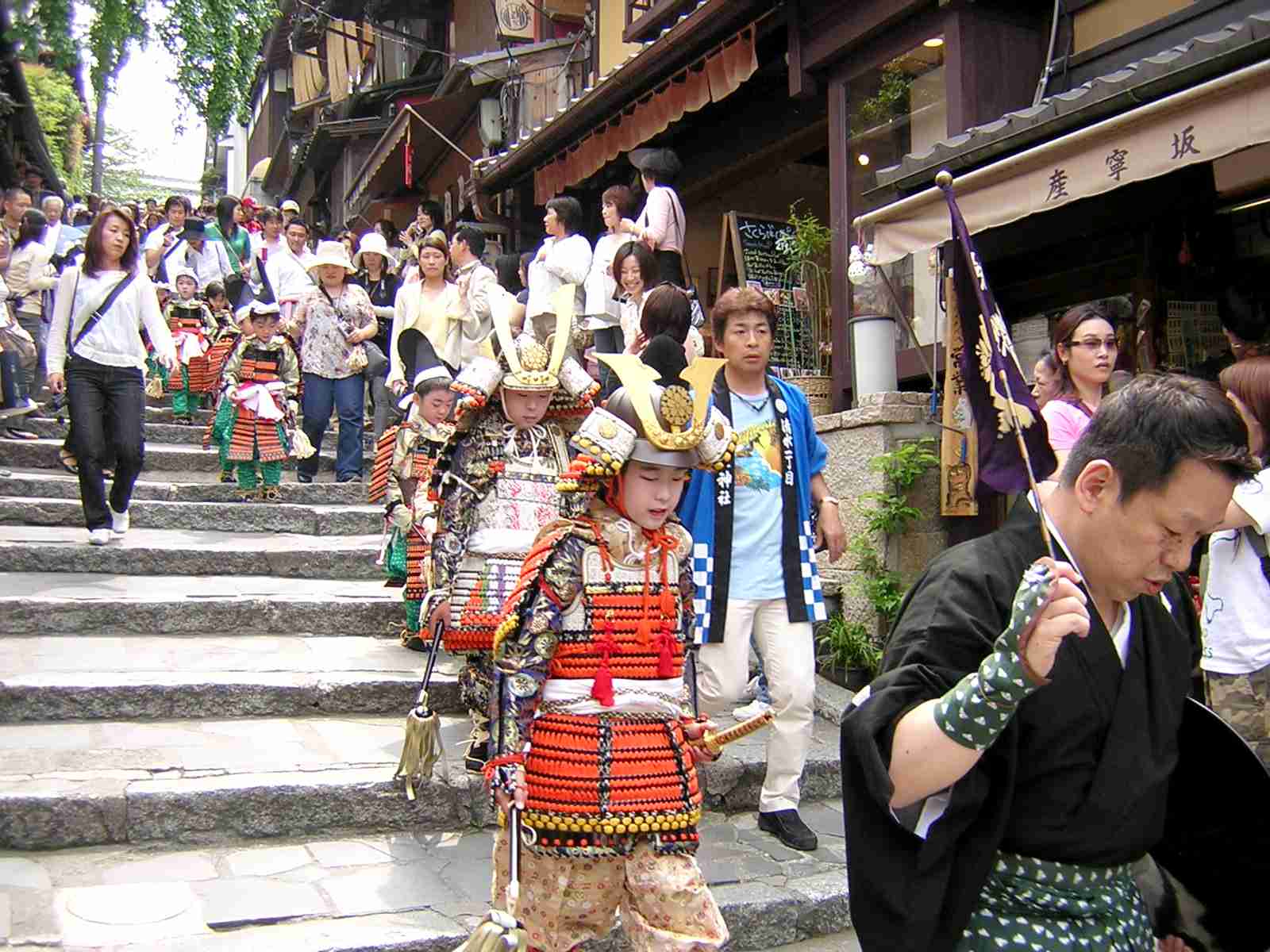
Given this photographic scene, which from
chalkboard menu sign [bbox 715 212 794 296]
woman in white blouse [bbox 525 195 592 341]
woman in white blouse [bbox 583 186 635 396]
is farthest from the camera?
chalkboard menu sign [bbox 715 212 794 296]

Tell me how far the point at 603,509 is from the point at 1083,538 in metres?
1.92

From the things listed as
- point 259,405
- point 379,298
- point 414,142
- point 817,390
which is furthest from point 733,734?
point 414,142

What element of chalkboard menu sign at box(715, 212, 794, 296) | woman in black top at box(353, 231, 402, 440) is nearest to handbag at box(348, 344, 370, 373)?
woman in black top at box(353, 231, 402, 440)

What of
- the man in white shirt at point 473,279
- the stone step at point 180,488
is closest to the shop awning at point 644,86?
Answer: the man in white shirt at point 473,279

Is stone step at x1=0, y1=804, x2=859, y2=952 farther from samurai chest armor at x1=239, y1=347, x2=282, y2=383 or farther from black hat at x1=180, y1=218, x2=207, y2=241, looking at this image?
black hat at x1=180, y1=218, x2=207, y2=241

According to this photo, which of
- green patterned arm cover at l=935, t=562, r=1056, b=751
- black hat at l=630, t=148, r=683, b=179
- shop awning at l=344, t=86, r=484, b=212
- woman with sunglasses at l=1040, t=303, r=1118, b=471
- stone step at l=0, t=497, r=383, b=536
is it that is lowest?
stone step at l=0, t=497, r=383, b=536

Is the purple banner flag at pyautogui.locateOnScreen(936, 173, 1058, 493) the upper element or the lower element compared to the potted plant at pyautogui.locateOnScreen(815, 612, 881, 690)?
upper

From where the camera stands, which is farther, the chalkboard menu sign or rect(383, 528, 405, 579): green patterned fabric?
the chalkboard menu sign

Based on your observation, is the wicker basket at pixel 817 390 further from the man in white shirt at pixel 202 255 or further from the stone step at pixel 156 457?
the man in white shirt at pixel 202 255

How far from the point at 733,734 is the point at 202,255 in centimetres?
1348

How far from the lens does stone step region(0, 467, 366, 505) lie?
9617mm

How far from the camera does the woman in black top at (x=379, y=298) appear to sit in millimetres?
12078

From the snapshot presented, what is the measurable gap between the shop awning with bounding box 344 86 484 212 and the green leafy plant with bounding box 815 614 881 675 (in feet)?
35.3

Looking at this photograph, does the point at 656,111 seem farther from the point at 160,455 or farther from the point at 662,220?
the point at 160,455
